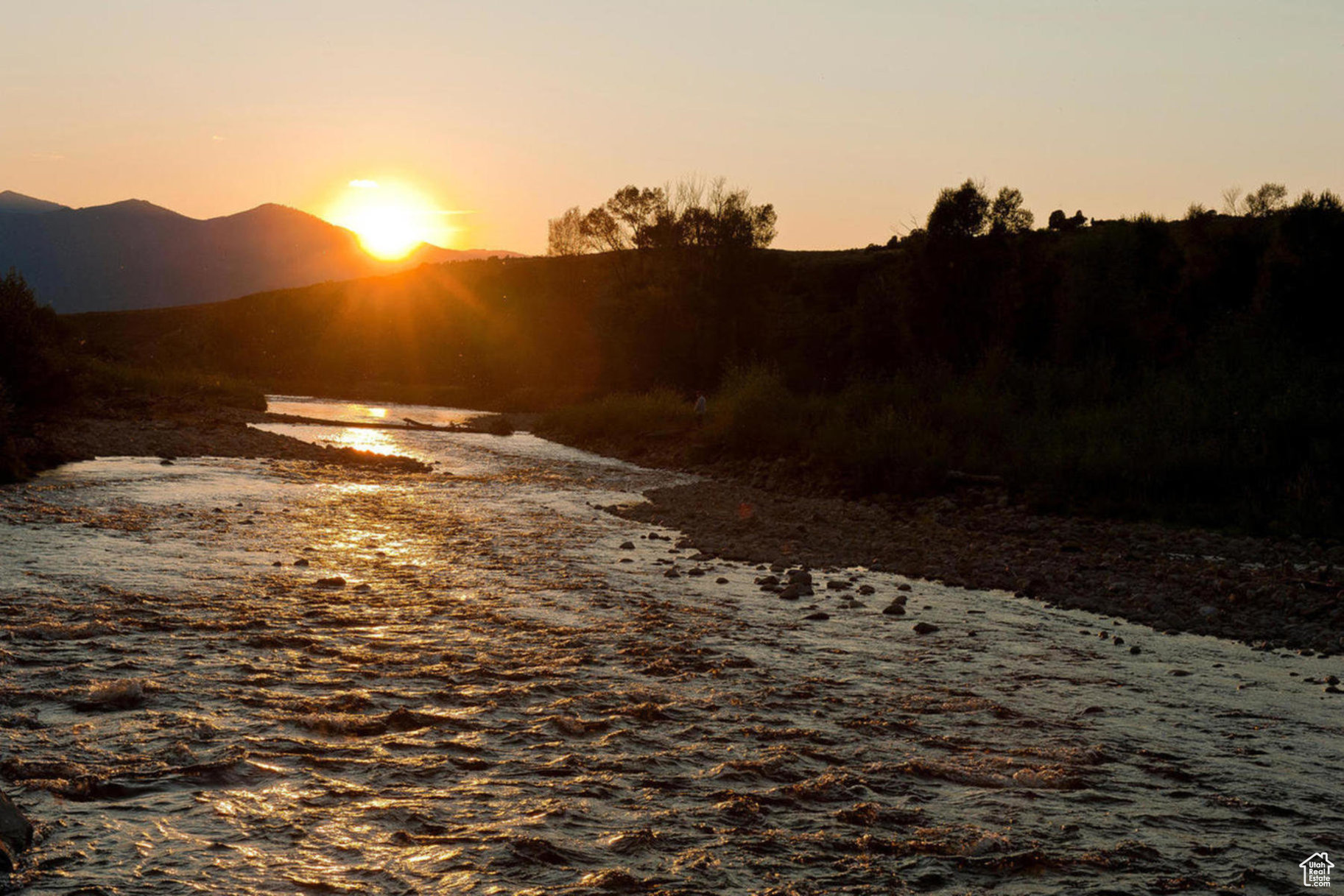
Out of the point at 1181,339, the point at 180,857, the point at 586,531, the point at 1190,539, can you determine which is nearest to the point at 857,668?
the point at 180,857

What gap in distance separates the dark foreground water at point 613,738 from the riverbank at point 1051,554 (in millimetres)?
1209

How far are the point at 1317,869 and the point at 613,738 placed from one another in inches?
168

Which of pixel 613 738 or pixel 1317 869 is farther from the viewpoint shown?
pixel 613 738

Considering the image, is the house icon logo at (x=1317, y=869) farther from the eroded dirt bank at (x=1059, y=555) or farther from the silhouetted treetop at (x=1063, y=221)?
the silhouetted treetop at (x=1063, y=221)

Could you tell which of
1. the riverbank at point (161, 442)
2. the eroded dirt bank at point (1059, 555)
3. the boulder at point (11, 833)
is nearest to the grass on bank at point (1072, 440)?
the eroded dirt bank at point (1059, 555)

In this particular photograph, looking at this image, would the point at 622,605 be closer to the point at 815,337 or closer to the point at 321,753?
the point at 321,753

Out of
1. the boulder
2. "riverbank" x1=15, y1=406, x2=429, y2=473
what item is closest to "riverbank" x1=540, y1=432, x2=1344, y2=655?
"riverbank" x1=15, y1=406, x2=429, y2=473

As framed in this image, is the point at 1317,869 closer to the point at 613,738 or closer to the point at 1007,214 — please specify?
the point at 613,738

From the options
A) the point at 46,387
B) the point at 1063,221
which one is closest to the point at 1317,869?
the point at 46,387

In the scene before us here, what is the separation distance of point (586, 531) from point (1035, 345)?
38.1 m

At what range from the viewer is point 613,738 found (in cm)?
710

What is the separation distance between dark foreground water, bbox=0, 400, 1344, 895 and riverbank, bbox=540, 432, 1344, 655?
3.97 ft

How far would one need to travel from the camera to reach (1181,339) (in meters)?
45.5

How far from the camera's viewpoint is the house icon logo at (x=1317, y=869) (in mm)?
5219
